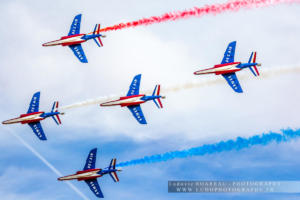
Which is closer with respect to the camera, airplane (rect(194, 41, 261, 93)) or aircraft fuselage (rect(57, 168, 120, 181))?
airplane (rect(194, 41, 261, 93))

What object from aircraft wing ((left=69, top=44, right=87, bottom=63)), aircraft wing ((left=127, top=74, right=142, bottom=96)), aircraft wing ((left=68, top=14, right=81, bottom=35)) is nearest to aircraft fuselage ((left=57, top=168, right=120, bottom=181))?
aircraft wing ((left=127, top=74, right=142, bottom=96))

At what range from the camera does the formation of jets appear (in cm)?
16550

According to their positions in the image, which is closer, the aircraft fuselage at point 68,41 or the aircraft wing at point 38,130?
the aircraft fuselage at point 68,41

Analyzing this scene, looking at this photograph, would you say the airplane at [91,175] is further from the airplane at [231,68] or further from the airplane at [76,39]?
the airplane at [231,68]

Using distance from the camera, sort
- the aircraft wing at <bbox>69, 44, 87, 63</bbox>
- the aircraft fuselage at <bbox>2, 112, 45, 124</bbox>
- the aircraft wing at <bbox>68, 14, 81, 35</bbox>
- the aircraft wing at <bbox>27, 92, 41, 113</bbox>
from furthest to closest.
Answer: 1. the aircraft wing at <bbox>27, 92, 41, 113</bbox>
2. the aircraft wing at <bbox>68, 14, 81, 35</bbox>
3. the aircraft fuselage at <bbox>2, 112, 45, 124</bbox>
4. the aircraft wing at <bbox>69, 44, 87, 63</bbox>

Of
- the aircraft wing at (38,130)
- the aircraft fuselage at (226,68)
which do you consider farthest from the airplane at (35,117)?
the aircraft fuselage at (226,68)

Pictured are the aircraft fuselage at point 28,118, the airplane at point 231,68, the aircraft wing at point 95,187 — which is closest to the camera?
the airplane at point 231,68

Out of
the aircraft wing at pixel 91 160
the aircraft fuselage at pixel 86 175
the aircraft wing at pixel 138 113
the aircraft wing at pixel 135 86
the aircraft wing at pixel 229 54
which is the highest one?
the aircraft wing at pixel 229 54

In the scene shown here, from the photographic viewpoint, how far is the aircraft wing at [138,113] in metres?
168

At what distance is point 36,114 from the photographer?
17500 centimetres

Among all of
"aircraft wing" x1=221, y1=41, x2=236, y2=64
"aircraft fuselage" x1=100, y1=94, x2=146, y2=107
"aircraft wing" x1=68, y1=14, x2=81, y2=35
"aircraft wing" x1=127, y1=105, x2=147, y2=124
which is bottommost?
"aircraft wing" x1=127, y1=105, x2=147, y2=124

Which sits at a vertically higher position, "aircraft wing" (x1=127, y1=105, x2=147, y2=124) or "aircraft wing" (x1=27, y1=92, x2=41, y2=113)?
"aircraft wing" (x1=27, y1=92, x2=41, y2=113)

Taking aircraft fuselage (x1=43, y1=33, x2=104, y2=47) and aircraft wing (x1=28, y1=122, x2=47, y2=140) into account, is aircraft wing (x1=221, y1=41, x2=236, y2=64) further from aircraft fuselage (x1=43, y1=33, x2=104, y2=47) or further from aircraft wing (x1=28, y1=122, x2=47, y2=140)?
aircraft wing (x1=28, y1=122, x2=47, y2=140)

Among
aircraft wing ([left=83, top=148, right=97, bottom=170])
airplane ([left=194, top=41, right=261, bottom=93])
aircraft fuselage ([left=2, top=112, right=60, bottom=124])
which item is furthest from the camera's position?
aircraft wing ([left=83, top=148, right=97, bottom=170])
